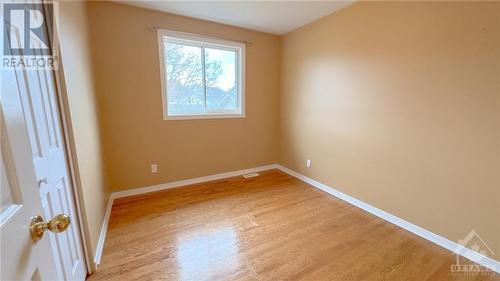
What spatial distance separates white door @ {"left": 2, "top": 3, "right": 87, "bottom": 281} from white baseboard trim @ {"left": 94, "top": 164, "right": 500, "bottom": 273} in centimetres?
42

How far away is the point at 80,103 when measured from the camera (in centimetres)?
160

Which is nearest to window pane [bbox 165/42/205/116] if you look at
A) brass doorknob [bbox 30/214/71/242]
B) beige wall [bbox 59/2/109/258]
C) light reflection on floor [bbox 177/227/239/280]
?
beige wall [bbox 59/2/109/258]

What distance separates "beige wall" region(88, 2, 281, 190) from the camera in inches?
94.8

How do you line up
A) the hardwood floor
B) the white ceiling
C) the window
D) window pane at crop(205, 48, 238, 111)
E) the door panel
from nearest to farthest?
the door panel, the hardwood floor, the white ceiling, the window, window pane at crop(205, 48, 238, 111)

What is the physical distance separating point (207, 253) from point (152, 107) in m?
1.93

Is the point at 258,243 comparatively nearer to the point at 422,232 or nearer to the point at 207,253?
the point at 207,253

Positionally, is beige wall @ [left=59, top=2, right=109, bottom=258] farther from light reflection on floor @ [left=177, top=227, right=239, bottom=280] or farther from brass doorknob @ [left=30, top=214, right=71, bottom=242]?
brass doorknob @ [left=30, top=214, right=71, bottom=242]

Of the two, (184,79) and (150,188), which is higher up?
(184,79)

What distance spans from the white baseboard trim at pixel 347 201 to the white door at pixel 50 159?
1.38 ft

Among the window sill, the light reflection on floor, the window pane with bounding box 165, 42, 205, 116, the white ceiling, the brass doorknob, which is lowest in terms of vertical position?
the light reflection on floor

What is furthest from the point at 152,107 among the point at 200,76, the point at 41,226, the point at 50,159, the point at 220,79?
the point at 41,226

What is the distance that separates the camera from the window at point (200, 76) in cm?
Result: 278

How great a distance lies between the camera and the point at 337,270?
5.19 ft

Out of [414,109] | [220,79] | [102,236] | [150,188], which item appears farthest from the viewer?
[220,79]
